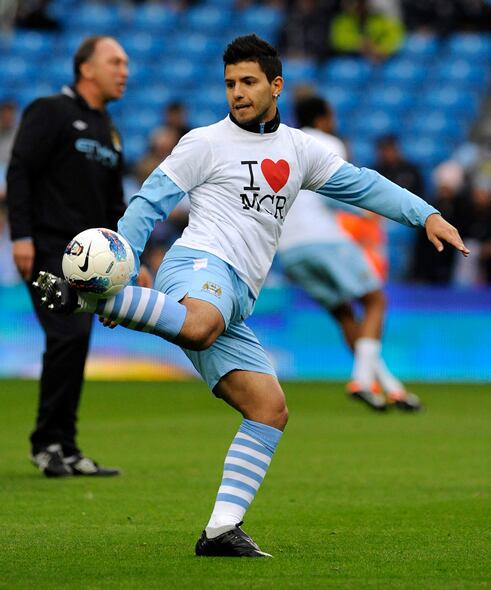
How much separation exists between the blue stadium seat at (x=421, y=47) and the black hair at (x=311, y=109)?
979 centimetres

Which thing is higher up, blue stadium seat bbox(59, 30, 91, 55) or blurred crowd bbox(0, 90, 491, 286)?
blue stadium seat bbox(59, 30, 91, 55)

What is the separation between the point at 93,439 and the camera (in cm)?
1005

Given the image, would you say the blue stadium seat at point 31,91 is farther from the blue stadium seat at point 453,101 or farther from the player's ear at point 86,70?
the player's ear at point 86,70

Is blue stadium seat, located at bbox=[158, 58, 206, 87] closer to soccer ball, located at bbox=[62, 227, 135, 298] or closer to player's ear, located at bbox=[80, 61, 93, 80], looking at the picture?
player's ear, located at bbox=[80, 61, 93, 80]

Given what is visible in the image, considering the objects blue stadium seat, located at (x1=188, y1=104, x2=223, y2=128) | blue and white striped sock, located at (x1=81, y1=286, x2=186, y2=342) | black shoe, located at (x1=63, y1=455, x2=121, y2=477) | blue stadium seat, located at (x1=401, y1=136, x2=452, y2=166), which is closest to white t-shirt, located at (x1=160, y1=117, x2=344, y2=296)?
blue and white striped sock, located at (x1=81, y1=286, x2=186, y2=342)

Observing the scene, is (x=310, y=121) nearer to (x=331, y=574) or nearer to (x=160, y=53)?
(x=331, y=574)

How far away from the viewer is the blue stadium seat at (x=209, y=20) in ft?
74.9

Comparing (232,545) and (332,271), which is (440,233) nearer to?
(232,545)

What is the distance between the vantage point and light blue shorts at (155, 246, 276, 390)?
5457 mm

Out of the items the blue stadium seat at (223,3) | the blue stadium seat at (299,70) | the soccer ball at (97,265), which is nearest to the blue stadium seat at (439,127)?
the blue stadium seat at (299,70)

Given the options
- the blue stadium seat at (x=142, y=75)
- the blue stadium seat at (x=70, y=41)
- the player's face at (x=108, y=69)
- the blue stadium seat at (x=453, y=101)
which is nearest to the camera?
the player's face at (x=108, y=69)

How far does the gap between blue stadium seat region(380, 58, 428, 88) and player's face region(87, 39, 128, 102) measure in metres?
13.2

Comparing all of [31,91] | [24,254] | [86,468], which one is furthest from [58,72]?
[86,468]

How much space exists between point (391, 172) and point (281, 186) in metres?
11.6
